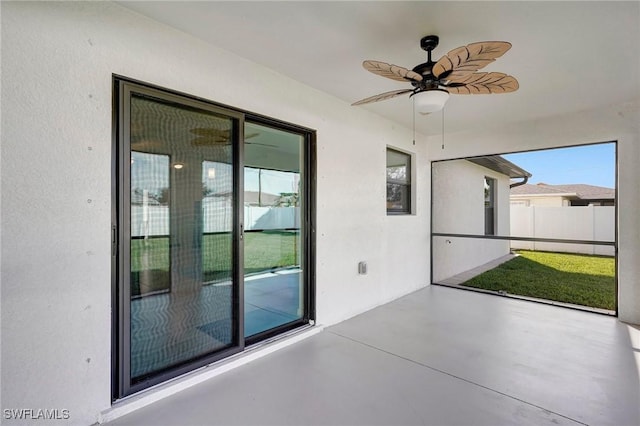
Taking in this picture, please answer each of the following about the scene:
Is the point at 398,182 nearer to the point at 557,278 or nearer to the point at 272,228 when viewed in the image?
the point at 272,228

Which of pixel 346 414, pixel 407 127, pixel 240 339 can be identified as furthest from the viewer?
pixel 407 127

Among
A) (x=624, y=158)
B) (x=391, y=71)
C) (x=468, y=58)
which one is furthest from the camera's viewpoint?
(x=624, y=158)

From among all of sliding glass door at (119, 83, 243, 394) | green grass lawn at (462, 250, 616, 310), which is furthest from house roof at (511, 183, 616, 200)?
sliding glass door at (119, 83, 243, 394)

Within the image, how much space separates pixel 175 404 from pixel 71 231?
133cm

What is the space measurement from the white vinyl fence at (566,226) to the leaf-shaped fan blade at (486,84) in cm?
316

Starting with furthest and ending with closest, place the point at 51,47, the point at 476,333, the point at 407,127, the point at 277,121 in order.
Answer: the point at 407,127
the point at 476,333
the point at 277,121
the point at 51,47

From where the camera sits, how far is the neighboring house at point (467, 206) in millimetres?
5461

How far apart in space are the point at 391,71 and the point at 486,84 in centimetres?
74

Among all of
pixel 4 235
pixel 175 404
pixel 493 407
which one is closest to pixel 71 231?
pixel 4 235

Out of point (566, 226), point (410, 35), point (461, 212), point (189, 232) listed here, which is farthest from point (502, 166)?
point (189, 232)

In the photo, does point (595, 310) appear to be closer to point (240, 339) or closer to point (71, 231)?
point (240, 339)

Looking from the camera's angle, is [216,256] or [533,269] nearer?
[216,256]

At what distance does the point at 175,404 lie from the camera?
80.7 inches

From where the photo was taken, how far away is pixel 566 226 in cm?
454
